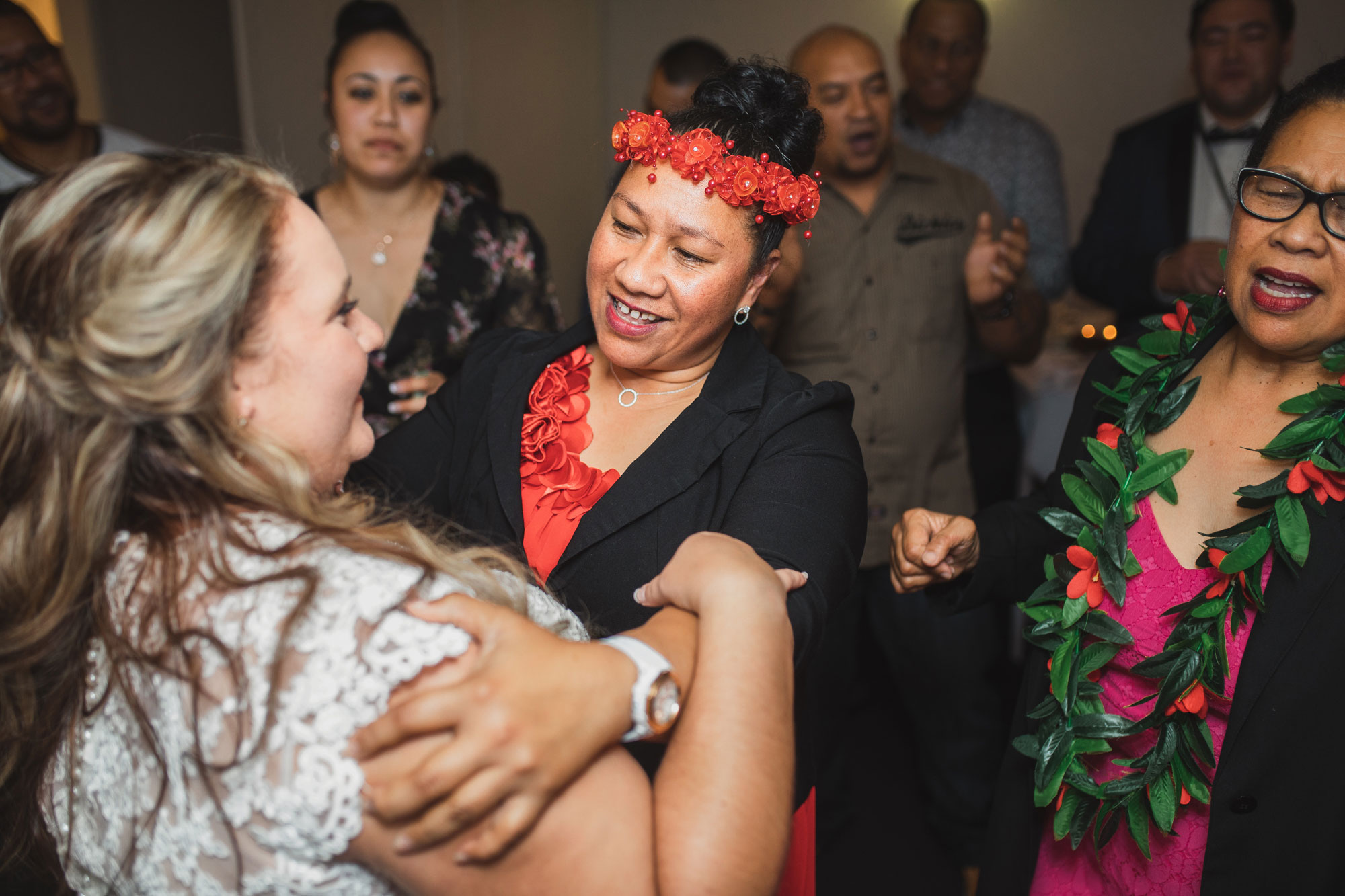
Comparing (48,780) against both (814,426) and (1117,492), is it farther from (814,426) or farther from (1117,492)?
(1117,492)

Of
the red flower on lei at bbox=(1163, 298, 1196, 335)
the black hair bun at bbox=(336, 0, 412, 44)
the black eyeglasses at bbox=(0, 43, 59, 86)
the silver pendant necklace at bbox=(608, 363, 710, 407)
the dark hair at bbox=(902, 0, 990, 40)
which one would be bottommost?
the silver pendant necklace at bbox=(608, 363, 710, 407)

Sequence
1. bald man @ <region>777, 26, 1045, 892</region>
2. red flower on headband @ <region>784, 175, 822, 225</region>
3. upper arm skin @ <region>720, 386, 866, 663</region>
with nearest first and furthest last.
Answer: upper arm skin @ <region>720, 386, 866, 663</region>, red flower on headband @ <region>784, 175, 822, 225</region>, bald man @ <region>777, 26, 1045, 892</region>

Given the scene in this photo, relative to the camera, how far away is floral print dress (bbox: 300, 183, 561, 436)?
104 inches

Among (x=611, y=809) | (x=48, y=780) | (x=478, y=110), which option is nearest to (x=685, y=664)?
(x=611, y=809)

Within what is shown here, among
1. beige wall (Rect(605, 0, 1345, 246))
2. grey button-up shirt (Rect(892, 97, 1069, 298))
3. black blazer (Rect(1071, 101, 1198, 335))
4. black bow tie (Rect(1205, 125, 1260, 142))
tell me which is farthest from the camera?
beige wall (Rect(605, 0, 1345, 246))

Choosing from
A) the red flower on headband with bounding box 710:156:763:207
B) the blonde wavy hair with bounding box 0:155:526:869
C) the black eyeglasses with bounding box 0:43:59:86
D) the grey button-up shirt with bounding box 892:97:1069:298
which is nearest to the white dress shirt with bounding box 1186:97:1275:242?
the grey button-up shirt with bounding box 892:97:1069:298

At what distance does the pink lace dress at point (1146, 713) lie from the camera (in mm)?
1446

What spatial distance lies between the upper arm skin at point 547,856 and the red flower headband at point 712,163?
0.96m

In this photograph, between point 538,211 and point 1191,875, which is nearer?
point 1191,875

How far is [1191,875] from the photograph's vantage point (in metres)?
1.45

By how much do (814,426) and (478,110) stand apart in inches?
163

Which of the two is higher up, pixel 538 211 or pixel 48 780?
pixel 538 211

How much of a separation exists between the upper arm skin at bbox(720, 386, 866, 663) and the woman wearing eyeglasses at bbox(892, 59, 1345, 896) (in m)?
0.28

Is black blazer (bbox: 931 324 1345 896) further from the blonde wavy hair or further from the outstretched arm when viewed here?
the blonde wavy hair
